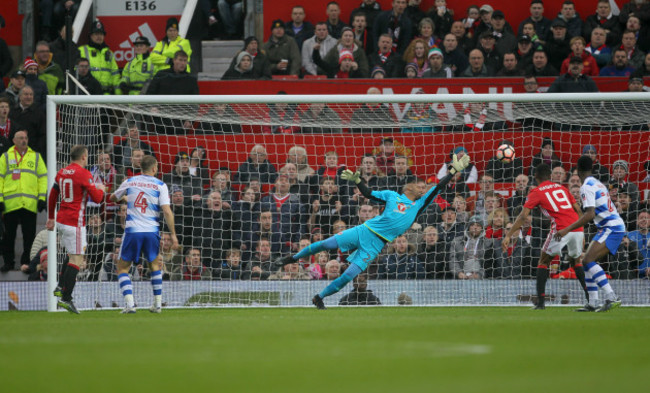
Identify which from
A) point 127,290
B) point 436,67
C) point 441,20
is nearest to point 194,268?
point 127,290

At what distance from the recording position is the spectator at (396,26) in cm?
1853

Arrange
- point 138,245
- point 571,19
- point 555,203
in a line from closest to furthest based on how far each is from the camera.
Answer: point 138,245
point 555,203
point 571,19

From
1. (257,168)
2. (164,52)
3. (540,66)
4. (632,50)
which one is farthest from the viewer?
(164,52)

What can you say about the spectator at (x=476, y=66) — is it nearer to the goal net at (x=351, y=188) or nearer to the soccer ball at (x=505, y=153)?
the goal net at (x=351, y=188)

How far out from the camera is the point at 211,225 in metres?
15.1

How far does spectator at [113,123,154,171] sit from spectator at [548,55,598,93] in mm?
7122

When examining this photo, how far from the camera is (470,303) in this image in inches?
575

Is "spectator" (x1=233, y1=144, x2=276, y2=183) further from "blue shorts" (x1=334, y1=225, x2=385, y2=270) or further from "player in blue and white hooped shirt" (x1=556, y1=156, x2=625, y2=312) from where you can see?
"player in blue and white hooped shirt" (x1=556, y1=156, x2=625, y2=312)

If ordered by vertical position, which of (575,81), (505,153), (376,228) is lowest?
(376,228)

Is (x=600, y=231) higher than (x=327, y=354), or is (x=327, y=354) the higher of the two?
(x=600, y=231)

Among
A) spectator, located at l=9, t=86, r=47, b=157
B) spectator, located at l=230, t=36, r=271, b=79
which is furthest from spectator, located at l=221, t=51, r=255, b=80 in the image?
spectator, located at l=9, t=86, r=47, b=157

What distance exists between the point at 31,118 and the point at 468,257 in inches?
319

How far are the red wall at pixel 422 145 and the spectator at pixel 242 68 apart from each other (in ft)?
8.42

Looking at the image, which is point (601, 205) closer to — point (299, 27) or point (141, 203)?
point (141, 203)
